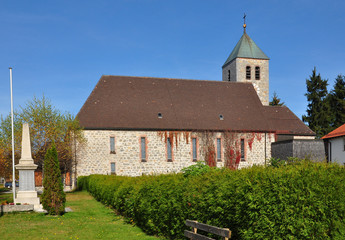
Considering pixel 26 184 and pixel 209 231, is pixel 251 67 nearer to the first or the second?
pixel 26 184

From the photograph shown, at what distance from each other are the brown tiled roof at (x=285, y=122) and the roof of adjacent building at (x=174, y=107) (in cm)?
10

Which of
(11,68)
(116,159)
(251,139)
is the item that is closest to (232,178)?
(11,68)

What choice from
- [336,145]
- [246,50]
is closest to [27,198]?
[336,145]

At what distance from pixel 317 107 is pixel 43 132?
3796cm

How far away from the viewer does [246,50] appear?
43500 millimetres

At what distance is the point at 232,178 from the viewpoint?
771 centimetres

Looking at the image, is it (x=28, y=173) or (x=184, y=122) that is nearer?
(x=28, y=173)

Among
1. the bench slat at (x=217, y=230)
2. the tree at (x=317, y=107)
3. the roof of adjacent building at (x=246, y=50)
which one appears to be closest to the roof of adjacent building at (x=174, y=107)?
the roof of adjacent building at (x=246, y=50)

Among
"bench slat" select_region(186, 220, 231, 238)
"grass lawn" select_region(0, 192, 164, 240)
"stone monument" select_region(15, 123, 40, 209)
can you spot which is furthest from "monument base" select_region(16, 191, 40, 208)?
"bench slat" select_region(186, 220, 231, 238)

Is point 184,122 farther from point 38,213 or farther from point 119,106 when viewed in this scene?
point 38,213

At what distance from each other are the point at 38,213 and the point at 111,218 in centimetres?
383

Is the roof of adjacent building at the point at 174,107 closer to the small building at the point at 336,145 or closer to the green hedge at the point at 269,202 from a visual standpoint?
the small building at the point at 336,145

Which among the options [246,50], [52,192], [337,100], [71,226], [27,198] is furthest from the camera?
[337,100]

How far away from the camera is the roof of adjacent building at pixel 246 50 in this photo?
43125 mm
